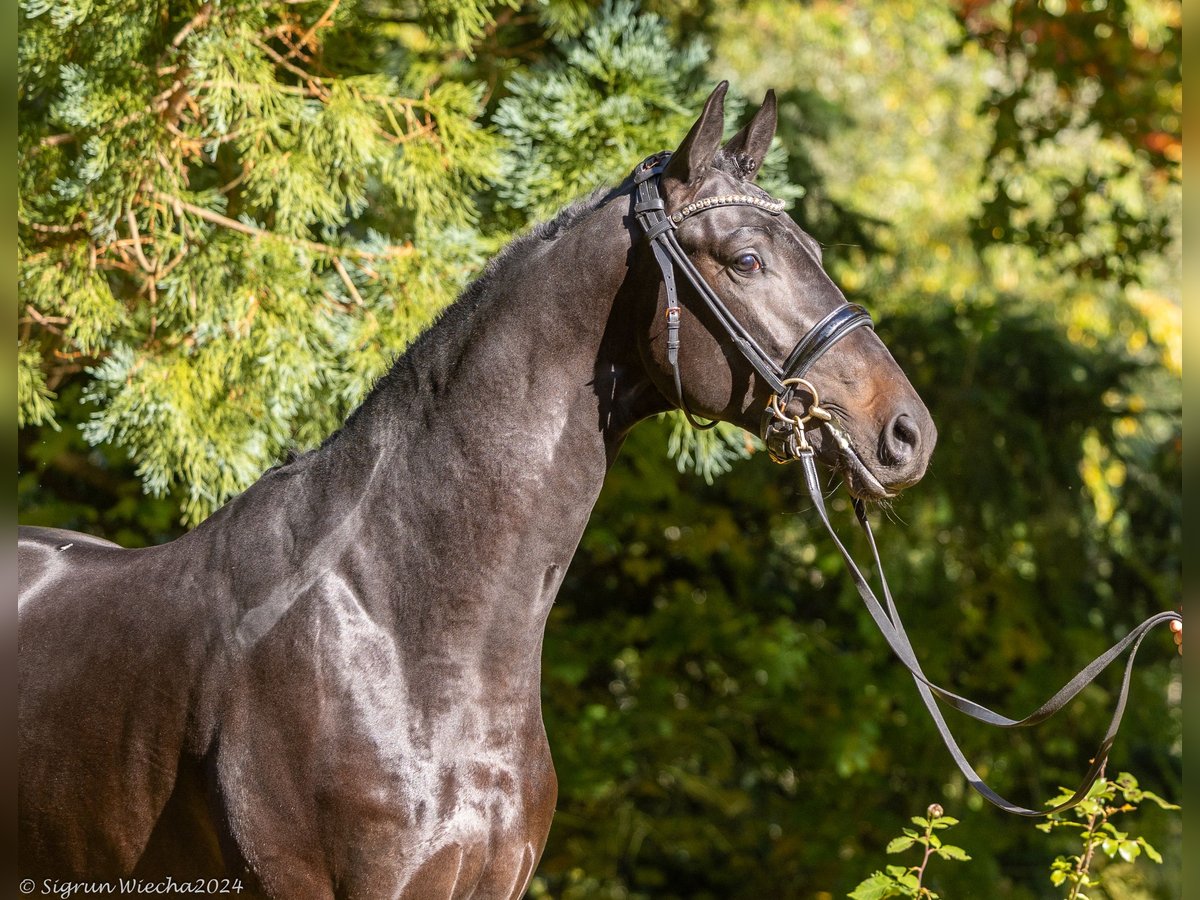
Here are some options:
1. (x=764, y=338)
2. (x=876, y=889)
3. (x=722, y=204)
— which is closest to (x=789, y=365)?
(x=764, y=338)

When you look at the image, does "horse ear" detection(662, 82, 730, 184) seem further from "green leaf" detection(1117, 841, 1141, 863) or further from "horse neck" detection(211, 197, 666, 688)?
"green leaf" detection(1117, 841, 1141, 863)

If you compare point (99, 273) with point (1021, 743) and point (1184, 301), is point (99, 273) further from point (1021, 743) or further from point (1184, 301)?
point (1021, 743)

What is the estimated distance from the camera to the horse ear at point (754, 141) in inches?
100.0

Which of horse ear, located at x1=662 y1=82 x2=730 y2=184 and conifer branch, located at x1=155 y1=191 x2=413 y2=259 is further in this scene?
conifer branch, located at x1=155 y1=191 x2=413 y2=259

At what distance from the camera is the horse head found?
2.26m

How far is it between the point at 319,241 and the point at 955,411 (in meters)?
3.83

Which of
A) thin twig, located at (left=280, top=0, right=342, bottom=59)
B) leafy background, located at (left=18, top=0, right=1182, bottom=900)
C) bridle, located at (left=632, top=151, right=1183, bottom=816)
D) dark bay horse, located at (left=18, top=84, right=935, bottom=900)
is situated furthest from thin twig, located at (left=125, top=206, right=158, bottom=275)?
bridle, located at (left=632, top=151, right=1183, bottom=816)

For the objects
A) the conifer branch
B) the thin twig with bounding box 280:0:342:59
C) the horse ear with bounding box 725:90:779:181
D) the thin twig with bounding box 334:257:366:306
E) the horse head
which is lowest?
the thin twig with bounding box 334:257:366:306

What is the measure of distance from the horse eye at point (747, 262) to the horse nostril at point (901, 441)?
399 millimetres

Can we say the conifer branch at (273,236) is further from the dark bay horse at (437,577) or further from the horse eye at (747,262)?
the horse eye at (747,262)

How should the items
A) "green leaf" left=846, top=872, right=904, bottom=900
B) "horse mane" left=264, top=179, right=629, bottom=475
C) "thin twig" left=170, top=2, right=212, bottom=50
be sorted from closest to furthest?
"horse mane" left=264, top=179, right=629, bottom=475
"green leaf" left=846, top=872, right=904, bottom=900
"thin twig" left=170, top=2, right=212, bottom=50

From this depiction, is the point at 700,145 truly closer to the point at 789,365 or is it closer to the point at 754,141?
the point at 754,141

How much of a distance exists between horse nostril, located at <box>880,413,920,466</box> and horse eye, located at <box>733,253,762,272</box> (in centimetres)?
40

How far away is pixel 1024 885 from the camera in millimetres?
6723
